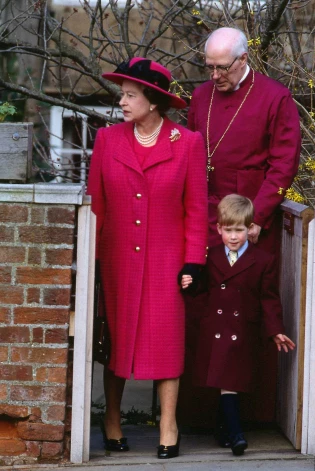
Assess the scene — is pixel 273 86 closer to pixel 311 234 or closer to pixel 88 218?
pixel 311 234

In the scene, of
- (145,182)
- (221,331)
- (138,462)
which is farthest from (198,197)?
(138,462)

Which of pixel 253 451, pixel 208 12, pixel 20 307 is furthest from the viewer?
pixel 208 12

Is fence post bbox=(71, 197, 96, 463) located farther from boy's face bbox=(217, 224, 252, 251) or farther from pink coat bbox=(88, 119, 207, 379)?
boy's face bbox=(217, 224, 252, 251)

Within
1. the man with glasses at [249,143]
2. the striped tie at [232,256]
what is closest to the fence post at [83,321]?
the striped tie at [232,256]

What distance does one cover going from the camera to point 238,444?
5.82 meters

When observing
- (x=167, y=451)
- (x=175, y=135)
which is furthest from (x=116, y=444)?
(x=175, y=135)

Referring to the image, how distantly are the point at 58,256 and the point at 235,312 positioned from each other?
3.10 feet

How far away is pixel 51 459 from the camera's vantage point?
221 inches

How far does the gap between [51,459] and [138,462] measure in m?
0.43

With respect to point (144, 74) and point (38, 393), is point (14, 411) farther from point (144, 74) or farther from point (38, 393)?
point (144, 74)

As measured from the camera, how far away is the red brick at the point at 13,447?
564cm

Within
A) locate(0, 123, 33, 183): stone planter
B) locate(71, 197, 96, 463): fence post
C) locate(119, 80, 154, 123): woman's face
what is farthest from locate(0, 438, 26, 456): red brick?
locate(119, 80, 154, 123): woman's face

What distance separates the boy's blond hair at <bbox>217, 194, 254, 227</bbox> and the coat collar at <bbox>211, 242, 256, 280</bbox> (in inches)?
5.9

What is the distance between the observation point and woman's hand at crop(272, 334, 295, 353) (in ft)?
19.0
